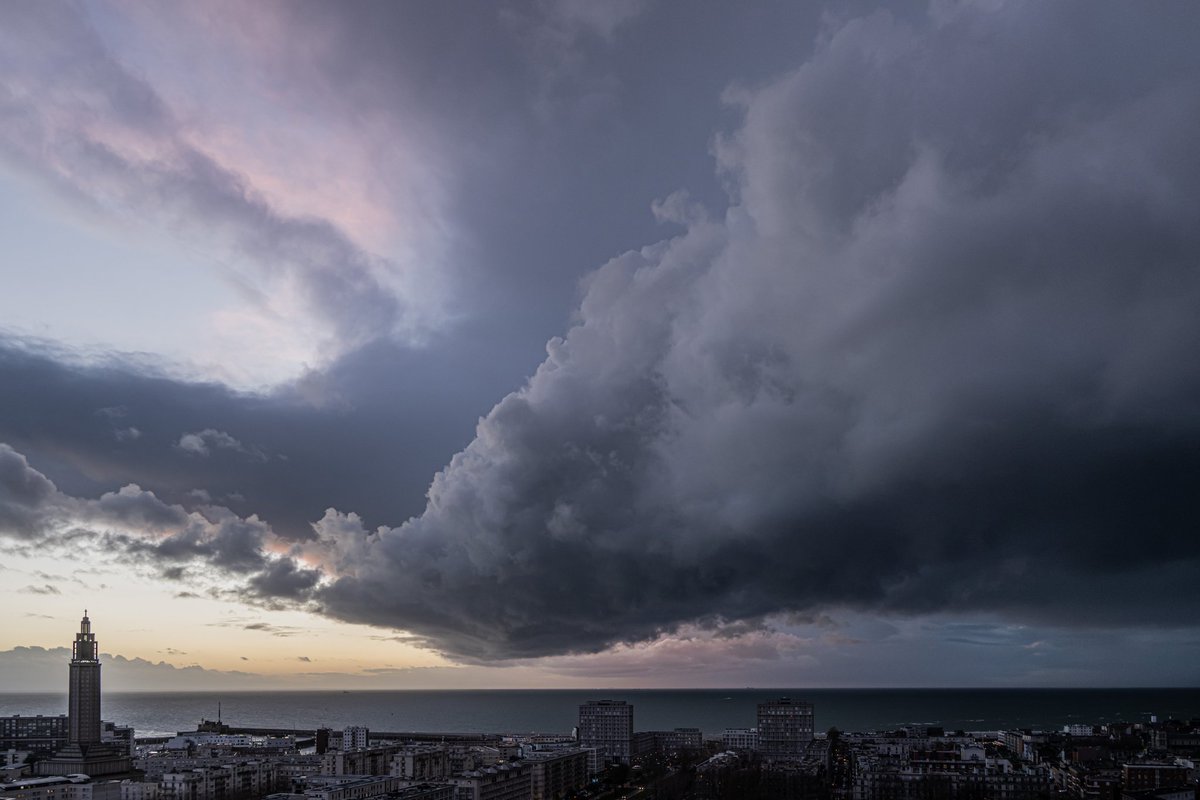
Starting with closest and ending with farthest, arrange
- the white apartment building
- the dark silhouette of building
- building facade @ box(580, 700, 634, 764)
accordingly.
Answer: the dark silhouette of building, building facade @ box(580, 700, 634, 764), the white apartment building

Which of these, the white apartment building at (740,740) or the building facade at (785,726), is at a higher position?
the building facade at (785,726)

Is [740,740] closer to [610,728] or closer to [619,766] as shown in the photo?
[610,728]

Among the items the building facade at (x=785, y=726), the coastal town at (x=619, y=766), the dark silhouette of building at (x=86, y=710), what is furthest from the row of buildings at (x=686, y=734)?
the dark silhouette of building at (x=86, y=710)

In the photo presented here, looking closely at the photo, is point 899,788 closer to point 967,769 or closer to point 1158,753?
point 967,769

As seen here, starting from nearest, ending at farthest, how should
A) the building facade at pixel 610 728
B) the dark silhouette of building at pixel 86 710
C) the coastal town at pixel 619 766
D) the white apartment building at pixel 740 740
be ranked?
the coastal town at pixel 619 766, the dark silhouette of building at pixel 86 710, the building facade at pixel 610 728, the white apartment building at pixel 740 740

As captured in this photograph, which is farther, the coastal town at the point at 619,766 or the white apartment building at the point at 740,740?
the white apartment building at the point at 740,740

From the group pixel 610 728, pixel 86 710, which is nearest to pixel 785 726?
pixel 610 728

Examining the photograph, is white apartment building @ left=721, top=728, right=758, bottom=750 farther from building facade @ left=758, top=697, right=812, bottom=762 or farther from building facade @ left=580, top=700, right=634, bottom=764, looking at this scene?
building facade @ left=580, top=700, right=634, bottom=764

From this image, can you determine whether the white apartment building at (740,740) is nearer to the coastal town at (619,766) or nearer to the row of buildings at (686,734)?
the row of buildings at (686,734)

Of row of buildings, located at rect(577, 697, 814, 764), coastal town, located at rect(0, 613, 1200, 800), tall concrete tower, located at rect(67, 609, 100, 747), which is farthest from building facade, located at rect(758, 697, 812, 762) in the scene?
tall concrete tower, located at rect(67, 609, 100, 747)
